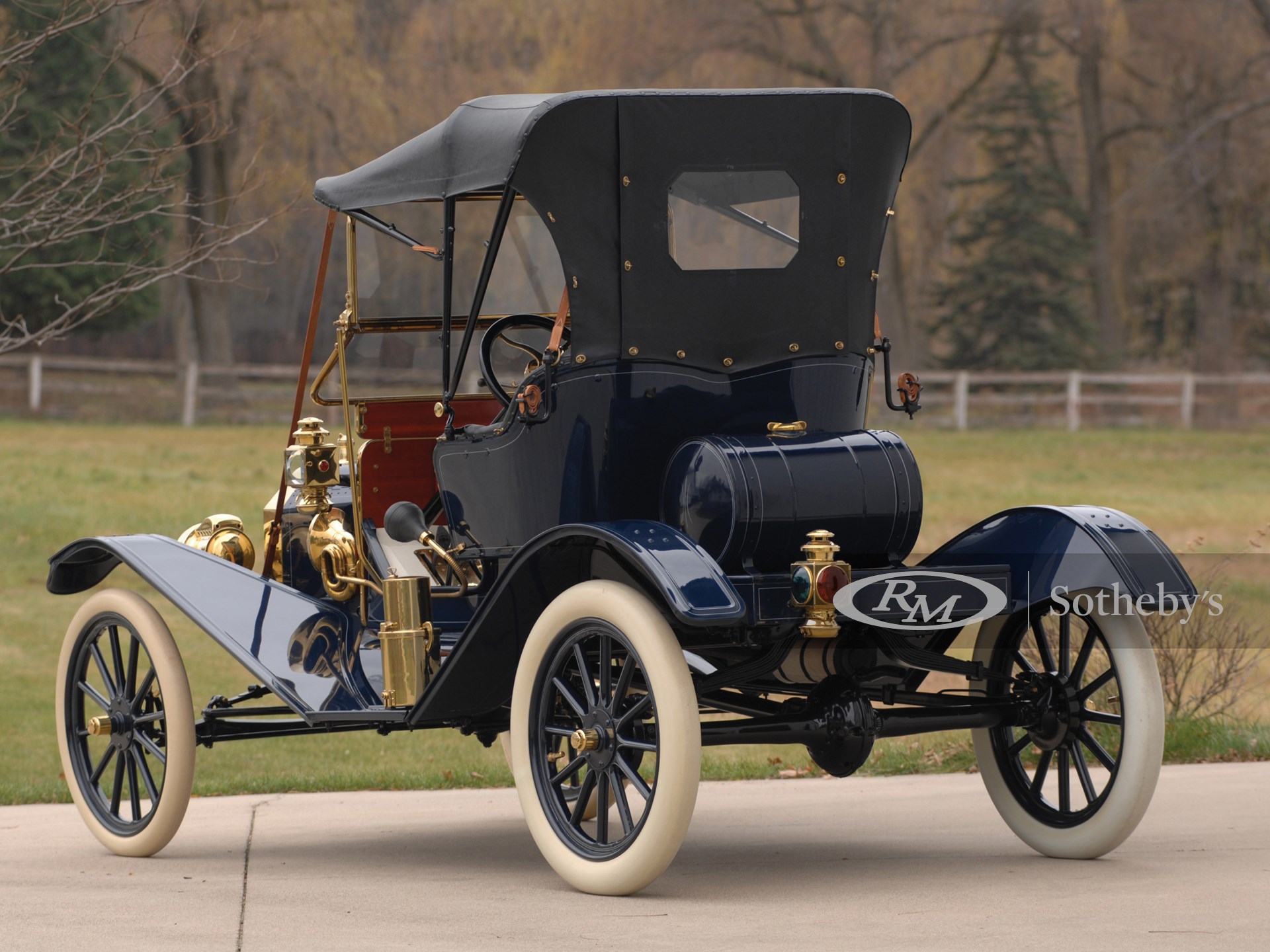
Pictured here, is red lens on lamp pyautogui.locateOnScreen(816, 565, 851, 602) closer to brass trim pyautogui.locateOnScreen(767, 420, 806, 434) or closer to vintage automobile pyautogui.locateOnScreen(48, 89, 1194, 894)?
vintage automobile pyautogui.locateOnScreen(48, 89, 1194, 894)

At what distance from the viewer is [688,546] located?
5.02 m

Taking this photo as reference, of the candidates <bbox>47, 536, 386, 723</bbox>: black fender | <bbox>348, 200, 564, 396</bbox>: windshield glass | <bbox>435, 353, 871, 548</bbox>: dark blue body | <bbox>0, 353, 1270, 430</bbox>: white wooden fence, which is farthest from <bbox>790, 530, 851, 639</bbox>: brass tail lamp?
<bbox>0, 353, 1270, 430</bbox>: white wooden fence

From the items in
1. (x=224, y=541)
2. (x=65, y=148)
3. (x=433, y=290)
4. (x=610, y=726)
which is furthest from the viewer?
(x=65, y=148)

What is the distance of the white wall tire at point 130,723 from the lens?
632 centimetres

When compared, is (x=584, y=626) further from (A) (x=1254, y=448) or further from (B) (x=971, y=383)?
(B) (x=971, y=383)

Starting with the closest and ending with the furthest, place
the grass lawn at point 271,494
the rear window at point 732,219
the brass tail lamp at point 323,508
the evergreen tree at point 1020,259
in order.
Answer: the rear window at point 732,219, the brass tail lamp at point 323,508, the grass lawn at point 271,494, the evergreen tree at point 1020,259

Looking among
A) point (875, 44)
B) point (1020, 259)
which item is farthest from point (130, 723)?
point (1020, 259)

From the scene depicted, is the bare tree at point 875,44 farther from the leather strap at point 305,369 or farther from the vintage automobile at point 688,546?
the vintage automobile at point 688,546

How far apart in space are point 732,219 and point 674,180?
248 mm

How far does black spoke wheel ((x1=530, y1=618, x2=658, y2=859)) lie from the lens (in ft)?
16.8

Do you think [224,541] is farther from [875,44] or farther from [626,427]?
[875,44]

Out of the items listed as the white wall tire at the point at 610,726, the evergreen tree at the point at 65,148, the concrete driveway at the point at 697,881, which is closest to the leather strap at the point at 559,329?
the white wall tire at the point at 610,726

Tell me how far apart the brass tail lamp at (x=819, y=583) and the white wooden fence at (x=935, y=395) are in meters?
22.6

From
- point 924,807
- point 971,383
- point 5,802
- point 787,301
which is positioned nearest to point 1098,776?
point 924,807
